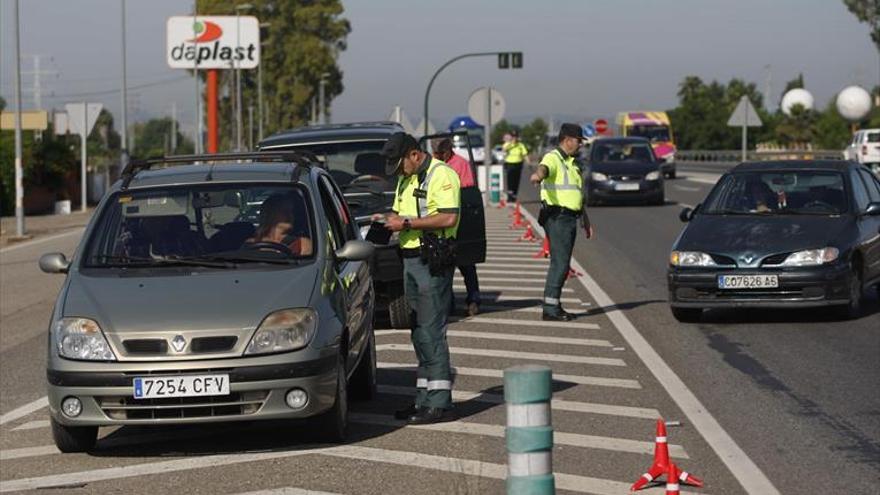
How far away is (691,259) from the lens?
1493cm

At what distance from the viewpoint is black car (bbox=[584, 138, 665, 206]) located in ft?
124

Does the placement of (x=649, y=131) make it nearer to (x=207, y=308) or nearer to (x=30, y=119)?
(x=30, y=119)

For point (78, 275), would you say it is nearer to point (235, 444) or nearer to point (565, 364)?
point (235, 444)

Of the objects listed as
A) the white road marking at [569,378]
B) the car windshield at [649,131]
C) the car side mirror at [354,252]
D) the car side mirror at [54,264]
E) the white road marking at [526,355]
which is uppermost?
the car windshield at [649,131]

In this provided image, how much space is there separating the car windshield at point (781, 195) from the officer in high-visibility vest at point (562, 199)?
67.2 inches

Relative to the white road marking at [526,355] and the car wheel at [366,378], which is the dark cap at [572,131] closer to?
the white road marking at [526,355]

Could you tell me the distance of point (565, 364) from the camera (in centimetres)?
1241

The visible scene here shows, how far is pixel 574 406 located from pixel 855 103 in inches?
3273

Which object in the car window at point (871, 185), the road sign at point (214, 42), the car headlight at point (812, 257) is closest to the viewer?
the car headlight at point (812, 257)

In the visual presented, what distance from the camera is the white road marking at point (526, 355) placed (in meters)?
12.6

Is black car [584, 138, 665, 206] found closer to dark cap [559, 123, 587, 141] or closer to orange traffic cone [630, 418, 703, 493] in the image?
dark cap [559, 123, 587, 141]

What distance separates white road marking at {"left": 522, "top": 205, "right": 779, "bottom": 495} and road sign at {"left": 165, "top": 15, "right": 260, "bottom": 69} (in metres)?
71.6

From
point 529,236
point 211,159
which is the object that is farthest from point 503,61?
point 211,159

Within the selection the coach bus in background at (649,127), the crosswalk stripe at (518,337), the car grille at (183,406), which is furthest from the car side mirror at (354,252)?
the coach bus in background at (649,127)
